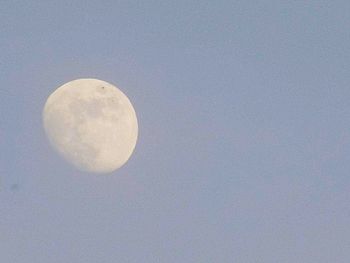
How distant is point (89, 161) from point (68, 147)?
1032 mm

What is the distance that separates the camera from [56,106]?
36844mm

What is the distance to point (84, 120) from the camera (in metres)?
Result: 35.8

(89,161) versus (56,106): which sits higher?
(56,106)

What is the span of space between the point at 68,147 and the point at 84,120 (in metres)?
1.25

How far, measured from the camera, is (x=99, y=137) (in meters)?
35.9

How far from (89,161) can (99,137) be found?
41.2 inches

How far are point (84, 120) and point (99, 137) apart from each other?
35.7 inches

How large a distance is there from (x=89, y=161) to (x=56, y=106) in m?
2.80

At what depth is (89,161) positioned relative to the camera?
35.9m

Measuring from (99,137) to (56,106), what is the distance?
2440 millimetres
